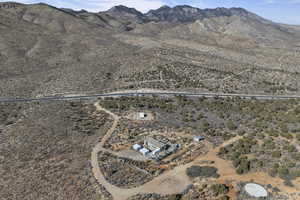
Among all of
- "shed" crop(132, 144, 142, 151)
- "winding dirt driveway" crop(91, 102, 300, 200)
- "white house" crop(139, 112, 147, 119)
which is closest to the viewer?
"winding dirt driveway" crop(91, 102, 300, 200)

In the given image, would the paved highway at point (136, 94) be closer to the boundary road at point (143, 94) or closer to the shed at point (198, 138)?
the boundary road at point (143, 94)

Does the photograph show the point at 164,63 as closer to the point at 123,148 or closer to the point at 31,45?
the point at 123,148

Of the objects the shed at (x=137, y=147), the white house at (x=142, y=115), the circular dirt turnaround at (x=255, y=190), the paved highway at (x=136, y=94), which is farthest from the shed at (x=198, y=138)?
the paved highway at (x=136, y=94)

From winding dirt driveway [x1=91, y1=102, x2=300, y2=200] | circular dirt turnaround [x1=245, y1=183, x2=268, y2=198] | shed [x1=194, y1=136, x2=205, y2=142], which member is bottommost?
winding dirt driveway [x1=91, y1=102, x2=300, y2=200]

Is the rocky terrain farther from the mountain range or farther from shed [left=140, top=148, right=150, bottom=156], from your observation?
shed [left=140, top=148, right=150, bottom=156]

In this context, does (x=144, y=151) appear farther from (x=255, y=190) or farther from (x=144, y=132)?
(x=255, y=190)

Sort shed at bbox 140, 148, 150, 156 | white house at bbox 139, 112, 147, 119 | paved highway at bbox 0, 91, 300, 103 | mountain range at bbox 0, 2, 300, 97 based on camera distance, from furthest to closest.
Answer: mountain range at bbox 0, 2, 300, 97, paved highway at bbox 0, 91, 300, 103, white house at bbox 139, 112, 147, 119, shed at bbox 140, 148, 150, 156

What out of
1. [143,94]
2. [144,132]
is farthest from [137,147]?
[143,94]

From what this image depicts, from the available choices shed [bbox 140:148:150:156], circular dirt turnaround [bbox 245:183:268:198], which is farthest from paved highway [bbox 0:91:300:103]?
circular dirt turnaround [bbox 245:183:268:198]

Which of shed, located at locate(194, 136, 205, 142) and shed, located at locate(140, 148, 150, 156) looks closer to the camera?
shed, located at locate(140, 148, 150, 156)
